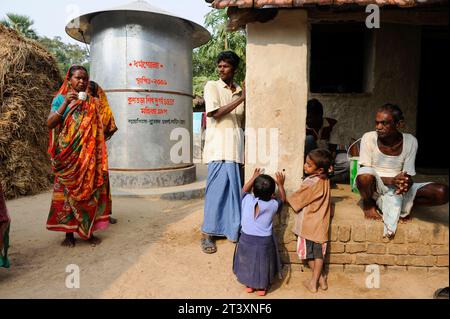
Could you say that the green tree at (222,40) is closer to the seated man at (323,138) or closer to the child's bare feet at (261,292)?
the seated man at (323,138)

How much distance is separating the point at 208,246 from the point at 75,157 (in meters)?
1.57

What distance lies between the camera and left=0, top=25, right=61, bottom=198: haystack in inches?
236

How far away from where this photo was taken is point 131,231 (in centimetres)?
392

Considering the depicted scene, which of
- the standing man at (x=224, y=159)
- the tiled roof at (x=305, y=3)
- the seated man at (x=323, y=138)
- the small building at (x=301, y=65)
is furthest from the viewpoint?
the seated man at (x=323, y=138)

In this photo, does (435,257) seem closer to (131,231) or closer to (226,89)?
(226,89)

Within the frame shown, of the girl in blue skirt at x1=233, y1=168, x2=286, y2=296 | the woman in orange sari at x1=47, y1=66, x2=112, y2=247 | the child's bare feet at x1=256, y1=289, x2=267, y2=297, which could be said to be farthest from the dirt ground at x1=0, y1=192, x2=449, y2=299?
the woman in orange sari at x1=47, y1=66, x2=112, y2=247

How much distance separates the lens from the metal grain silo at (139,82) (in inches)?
237

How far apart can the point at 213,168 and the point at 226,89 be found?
2.48 feet

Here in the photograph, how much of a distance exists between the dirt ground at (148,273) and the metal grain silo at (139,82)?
2.25m

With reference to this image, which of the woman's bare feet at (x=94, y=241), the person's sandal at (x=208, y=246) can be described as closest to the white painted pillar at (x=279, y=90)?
the person's sandal at (x=208, y=246)

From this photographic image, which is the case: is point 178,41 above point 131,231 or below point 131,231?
above

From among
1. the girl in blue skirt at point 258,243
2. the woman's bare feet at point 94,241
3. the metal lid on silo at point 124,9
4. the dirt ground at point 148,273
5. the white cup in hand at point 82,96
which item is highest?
the metal lid on silo at point 124,9

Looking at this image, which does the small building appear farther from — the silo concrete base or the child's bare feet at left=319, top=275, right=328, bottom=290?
the silo concrete base

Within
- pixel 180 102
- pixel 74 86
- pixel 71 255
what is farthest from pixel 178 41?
pixel 71 255
